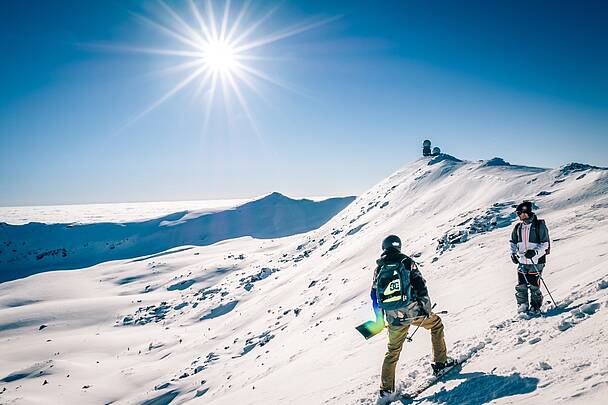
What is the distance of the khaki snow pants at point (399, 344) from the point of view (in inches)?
248

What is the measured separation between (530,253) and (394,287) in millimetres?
3602

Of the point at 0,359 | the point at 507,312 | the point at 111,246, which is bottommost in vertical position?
the point at 507,312

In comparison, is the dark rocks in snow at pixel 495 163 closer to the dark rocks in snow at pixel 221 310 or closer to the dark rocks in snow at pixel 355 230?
the dark rocks in snow at pixel 355 230

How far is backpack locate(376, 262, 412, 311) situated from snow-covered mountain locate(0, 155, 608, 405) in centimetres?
157

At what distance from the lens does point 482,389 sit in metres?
5.39

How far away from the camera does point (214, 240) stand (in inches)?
6767

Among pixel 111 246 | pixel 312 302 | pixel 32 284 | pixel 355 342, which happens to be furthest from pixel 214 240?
pixel 355 342

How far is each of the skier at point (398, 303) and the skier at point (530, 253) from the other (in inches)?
104

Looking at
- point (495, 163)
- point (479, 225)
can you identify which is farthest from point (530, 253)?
point (495, 163)

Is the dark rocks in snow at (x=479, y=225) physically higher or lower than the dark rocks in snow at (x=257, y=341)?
higher

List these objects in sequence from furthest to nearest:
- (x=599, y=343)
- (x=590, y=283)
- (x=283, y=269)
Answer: (x=283, y=269) → (x=590, y=283) → (x=599, y=343)

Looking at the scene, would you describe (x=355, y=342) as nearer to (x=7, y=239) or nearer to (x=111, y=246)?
A: (x=111, y=246)

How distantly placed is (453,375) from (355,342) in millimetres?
6457

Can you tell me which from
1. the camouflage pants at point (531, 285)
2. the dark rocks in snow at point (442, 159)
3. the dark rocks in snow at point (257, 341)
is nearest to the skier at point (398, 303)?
the camouflage pants at point (531, 285)
